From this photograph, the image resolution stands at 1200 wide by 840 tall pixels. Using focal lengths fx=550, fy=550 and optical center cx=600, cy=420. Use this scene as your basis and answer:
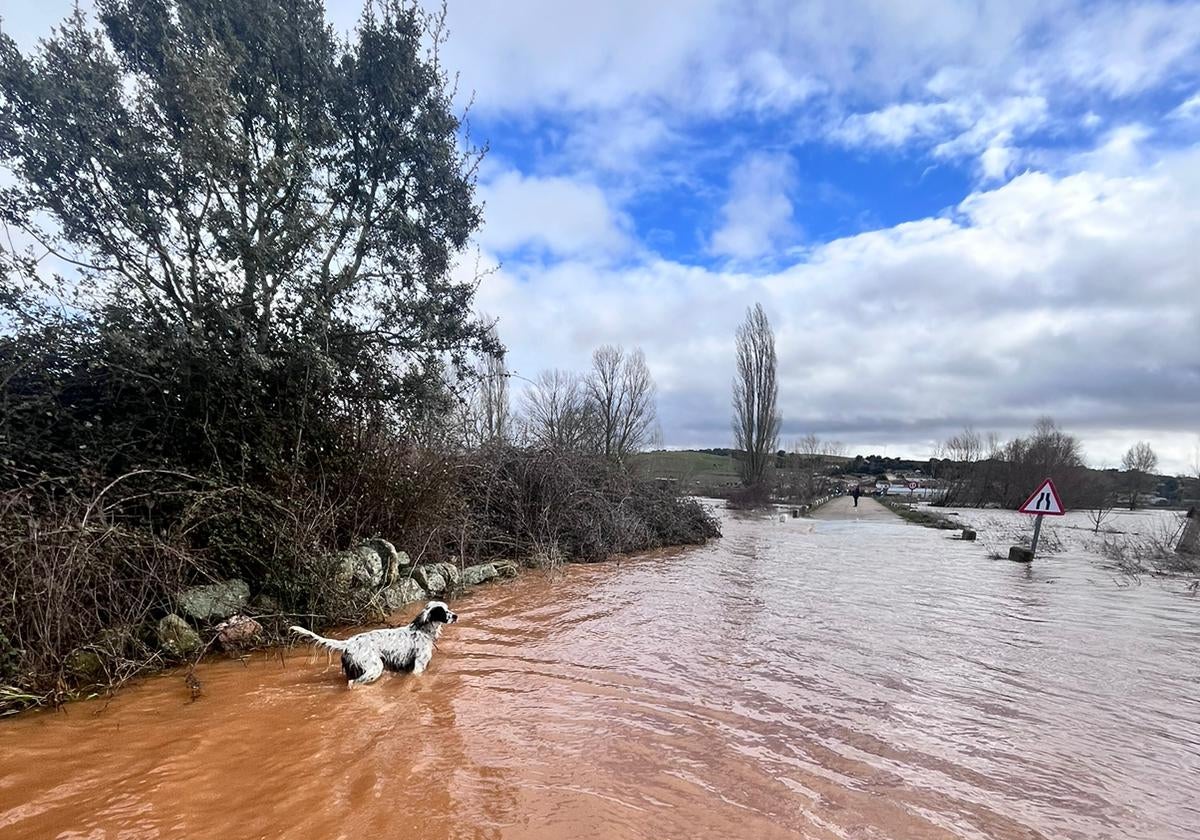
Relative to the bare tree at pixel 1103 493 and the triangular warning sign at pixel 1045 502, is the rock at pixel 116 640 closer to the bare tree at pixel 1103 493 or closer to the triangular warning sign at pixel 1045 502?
the triangular warning sign at pixel 1045 502

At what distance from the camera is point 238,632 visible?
205 inches

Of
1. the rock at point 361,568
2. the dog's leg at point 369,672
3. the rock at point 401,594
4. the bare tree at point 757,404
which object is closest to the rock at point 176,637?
the rock at point 361,568

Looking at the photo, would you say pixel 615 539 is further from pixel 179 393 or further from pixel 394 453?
pixel 179 393

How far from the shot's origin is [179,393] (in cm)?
624

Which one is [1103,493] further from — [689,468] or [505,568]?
[505,568]

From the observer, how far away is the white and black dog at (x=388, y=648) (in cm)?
454

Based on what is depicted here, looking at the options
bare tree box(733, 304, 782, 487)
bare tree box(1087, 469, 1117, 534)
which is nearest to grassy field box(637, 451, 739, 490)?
bare tree box(733, 304, 782, 487)

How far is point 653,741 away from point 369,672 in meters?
→ 2.43

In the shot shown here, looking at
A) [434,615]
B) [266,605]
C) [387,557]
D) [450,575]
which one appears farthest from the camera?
[450,575]

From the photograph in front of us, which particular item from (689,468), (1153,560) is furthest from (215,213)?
(689,468)

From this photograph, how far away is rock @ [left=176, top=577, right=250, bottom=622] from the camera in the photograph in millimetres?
5176

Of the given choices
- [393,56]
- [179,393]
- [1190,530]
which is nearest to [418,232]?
[393,56]

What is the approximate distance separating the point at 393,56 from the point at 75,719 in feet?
Answer: 30.7

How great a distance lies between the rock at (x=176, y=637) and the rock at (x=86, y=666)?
1.57 ft
